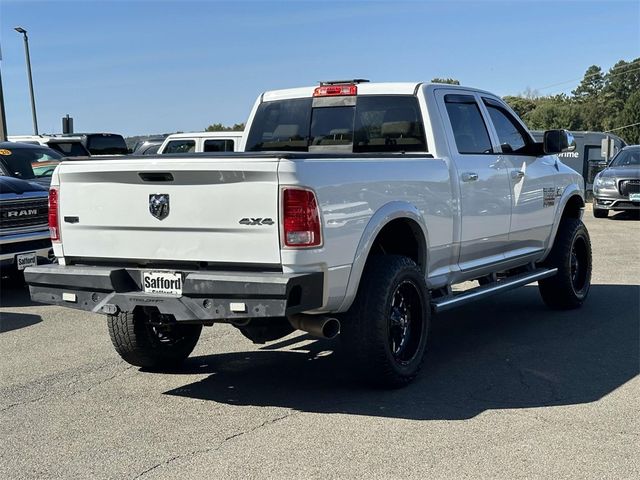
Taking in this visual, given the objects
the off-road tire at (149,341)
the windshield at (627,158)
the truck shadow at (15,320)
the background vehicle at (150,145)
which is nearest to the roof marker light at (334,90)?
the off-road tire at (149,341)

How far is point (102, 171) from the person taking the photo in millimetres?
5211

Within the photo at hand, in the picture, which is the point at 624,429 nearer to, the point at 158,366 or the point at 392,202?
the point at 392,202

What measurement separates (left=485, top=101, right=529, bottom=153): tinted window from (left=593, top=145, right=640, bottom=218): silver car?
37.5ft

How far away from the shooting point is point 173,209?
16.4 feet

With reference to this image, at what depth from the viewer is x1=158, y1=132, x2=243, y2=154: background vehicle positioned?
15664 millimetres

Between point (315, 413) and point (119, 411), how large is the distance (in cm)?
126

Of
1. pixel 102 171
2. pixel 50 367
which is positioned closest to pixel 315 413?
pixel 102 171

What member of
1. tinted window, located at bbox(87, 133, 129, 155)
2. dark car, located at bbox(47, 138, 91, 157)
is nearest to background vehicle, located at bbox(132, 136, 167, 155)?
tinted window, located at bbox(87, 133, 129, 155)

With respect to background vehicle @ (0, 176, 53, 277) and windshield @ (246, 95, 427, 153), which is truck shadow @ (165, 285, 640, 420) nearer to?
windshield @ (246, 95, 427, 153)

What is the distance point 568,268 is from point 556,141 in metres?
1.36

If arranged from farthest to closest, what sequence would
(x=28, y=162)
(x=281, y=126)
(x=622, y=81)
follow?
(x=622, y=81) → (x=28, y=162) → (x=281, y=126)

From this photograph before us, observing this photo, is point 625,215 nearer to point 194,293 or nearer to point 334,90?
point 334,90

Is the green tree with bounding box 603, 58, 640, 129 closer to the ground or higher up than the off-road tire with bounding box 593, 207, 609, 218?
higher up

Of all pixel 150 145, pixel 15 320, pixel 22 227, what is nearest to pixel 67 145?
pixel 150 145
